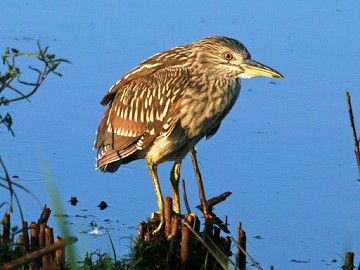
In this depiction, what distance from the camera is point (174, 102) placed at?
680cm

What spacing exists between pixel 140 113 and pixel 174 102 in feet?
1.24

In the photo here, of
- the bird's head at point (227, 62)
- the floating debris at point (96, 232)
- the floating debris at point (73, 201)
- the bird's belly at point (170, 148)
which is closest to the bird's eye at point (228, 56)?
the bird's head at point (227, 62)

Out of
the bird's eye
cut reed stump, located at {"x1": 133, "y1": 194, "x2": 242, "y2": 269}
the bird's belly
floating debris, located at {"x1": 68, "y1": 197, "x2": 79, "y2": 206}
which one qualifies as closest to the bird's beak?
the bird's eye

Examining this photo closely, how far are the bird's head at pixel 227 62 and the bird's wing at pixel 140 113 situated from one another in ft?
0.55

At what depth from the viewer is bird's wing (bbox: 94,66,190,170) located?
269 inches

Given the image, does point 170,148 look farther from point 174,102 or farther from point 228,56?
point 228,56

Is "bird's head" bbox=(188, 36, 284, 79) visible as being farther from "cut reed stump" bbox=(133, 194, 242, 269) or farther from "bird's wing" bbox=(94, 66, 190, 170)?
"cut reed stump" bbox=(133, 194, 242, 269)

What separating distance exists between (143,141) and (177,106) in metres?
0.38

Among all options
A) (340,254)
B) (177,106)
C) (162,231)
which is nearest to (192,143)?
(177,106)

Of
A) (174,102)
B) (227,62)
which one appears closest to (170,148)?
(174,102)

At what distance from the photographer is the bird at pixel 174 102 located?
6734 mm

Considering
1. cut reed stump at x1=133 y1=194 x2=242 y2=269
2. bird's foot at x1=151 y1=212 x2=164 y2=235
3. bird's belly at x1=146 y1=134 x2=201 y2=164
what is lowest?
cut reed stump at x1=133 y1=194 x2=242 y2=269

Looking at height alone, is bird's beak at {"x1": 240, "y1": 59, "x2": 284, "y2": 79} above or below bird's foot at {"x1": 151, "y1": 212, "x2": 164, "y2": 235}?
above

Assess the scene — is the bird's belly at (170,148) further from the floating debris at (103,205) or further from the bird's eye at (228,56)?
the floating debris at (103,205)
